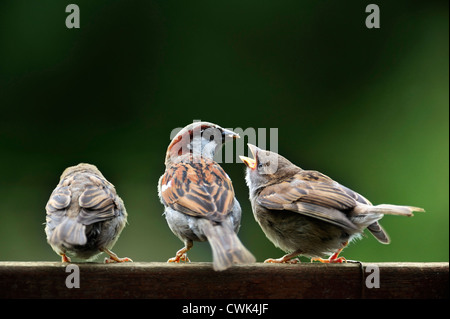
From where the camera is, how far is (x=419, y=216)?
17.2 feet

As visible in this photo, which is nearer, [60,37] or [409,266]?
[409,266]

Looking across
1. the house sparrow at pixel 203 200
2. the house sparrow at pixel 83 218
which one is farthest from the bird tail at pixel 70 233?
the house sparrow at pixel 203 200

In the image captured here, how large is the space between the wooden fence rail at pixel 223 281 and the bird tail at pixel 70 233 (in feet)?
0.36

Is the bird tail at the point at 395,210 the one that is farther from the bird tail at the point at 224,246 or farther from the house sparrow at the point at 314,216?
the bird tail at the point at 224,246

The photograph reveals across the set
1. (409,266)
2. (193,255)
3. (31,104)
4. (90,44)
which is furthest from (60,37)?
(409,266)

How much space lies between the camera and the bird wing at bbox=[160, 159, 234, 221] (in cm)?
304

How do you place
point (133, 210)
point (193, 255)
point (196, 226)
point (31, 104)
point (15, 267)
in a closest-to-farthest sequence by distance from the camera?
1. point (15, 267)
2. point (196, 226)
3. point (193, 255)
4. point (133, 210)
5. point (31, 104)

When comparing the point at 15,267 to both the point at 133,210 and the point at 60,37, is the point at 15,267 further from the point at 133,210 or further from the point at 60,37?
the point at 60,37

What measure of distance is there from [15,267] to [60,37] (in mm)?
3418

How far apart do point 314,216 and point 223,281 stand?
0.65m

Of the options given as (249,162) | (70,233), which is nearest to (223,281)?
(70,233)

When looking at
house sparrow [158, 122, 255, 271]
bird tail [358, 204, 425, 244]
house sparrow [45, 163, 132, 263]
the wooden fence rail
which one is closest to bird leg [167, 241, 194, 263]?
house sparrow [158, 122, 255, 271]

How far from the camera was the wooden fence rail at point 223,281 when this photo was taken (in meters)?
2.70

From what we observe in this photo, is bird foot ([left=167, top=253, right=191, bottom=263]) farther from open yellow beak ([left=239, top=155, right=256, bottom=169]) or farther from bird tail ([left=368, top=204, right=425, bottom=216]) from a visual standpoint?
bird tail ([left=368, top=204, right=425, bottom=216])
